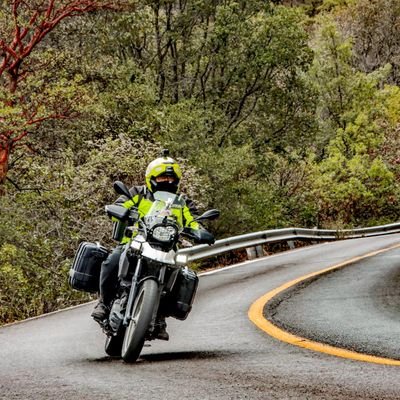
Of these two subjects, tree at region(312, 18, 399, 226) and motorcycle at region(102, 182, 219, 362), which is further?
tree at region(312, 18, 399, 226)

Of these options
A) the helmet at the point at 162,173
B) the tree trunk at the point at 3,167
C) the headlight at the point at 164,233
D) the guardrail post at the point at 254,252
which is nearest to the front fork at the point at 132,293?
the headlight at the point at 164,233

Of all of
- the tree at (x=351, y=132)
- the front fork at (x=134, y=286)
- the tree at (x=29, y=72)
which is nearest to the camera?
the front fork at (x=134, y=286)

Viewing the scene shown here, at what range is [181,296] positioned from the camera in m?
6.30

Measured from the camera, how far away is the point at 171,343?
7.24 m

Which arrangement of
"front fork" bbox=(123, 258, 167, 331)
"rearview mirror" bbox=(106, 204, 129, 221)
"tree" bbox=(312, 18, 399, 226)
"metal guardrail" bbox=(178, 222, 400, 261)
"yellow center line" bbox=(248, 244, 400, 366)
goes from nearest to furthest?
1. "yellow center line" bbox=(248, 244, 400, 366)
2. "front fork" bbox=(123, 258, 167, 331)
3. "rearview mirror" bbox=(106, 204, 129, 221)
4. "metal guardrail" bbox=(178, 222, 400, 261)
5. "tree" bbox=(312, 18, 399, 226)

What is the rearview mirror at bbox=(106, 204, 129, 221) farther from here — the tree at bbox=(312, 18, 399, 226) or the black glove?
the tree at bbox=(312, 18, 399, 226)

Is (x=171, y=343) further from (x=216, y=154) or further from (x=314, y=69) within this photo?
(x=314, y=69)

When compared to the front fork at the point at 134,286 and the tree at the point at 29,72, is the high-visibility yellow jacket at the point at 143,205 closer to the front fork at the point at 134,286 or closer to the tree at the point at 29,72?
the front fork at the point at 134,286

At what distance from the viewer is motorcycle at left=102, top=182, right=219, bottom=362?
5867 millimetres

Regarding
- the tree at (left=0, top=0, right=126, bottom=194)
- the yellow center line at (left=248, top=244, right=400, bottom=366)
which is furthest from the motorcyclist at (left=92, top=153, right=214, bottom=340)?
the tree at (left=0, top=0, right=126, bottom=194)

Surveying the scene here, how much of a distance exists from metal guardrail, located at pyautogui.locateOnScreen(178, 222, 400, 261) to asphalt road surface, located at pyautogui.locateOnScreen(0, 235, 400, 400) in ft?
5.91

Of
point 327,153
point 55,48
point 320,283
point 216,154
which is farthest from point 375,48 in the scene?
point 320,283

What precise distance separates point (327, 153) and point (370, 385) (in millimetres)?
38716

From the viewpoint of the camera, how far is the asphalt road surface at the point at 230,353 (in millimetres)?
4582
